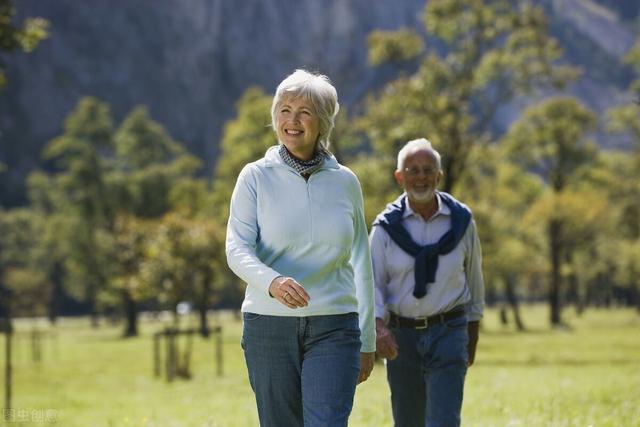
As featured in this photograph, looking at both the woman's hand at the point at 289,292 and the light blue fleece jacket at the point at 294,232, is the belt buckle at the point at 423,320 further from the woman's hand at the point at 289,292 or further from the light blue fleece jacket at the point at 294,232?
the woman's hand at the point at 289,292

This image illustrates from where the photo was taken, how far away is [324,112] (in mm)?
4859

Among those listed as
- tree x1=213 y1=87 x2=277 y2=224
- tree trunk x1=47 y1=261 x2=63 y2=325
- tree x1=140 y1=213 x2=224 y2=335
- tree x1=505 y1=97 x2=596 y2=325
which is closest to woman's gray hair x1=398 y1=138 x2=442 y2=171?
tree x1=140 y1=213 x2=224 y2=335

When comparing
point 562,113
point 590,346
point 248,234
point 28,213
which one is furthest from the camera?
point 28,213

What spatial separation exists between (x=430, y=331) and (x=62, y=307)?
5063 inches

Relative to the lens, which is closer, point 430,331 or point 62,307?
point 430,331

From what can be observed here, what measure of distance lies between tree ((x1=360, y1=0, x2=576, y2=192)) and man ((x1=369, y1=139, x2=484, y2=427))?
916 inches

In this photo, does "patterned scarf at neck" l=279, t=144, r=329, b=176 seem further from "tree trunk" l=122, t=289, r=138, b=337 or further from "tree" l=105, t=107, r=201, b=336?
"tree trunk" l=122, t=289, r=138, b=337

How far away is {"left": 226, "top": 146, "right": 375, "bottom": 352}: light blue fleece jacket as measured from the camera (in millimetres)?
4715

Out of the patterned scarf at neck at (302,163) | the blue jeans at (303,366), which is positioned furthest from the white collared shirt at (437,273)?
the patterned scarf at neck at (302,163)

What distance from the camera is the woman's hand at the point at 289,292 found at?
4324 millimetres

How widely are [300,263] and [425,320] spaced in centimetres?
237

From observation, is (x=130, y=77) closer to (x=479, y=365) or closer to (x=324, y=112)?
(x=479, y=365)

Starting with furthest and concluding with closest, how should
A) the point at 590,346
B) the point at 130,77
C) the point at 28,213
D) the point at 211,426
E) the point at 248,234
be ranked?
1. the point at 130,77
2. the point at 28,213
3. the point at 590,346
4. the point at 211,426
5. the point at 248,234

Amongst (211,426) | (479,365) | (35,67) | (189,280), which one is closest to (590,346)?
(479,365)
